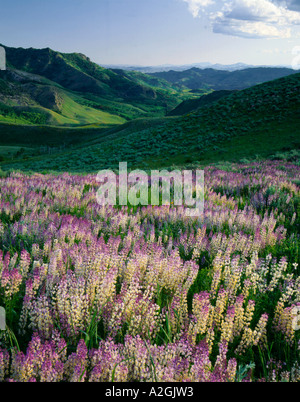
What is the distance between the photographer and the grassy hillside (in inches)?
1278

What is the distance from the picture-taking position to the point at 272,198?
22.5 ft

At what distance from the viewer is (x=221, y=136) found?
1502 inches

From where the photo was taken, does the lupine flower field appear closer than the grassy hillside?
Yes

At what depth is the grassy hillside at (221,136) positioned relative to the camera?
32.5 metres

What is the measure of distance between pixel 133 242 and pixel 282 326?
210cm

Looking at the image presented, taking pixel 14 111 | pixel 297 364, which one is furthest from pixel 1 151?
pixel 14 111

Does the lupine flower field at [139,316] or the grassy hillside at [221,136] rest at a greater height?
the grassy hillside at [221,136]

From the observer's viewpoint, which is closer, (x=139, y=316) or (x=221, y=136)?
(x=139, y=316)

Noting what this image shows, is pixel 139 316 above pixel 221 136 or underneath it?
underneath

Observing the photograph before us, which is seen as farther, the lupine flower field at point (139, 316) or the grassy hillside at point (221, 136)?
the grassy hillside at point (221, 136)

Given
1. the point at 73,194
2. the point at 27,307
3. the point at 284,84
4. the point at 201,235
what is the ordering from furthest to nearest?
the point at 284,84, the point at 73,194, the point at 201,235, the point at 27,307

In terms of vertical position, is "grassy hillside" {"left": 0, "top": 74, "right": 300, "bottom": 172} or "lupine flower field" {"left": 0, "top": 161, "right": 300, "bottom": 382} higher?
"grassy hillside" {"left": 0, "top": 74, "right": 300, "bottom": 172}
